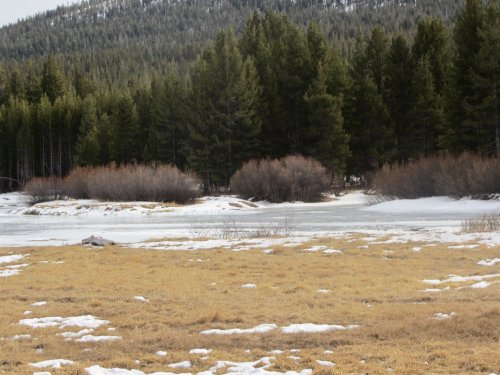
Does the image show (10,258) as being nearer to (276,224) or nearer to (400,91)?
(276,224)

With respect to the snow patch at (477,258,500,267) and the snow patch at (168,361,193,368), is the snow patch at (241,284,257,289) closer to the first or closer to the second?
the snow patch at (477,258,500,267)

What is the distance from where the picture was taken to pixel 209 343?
6988 mm

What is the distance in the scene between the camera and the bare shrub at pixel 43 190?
4841cm

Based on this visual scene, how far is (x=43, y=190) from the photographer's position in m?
48.5

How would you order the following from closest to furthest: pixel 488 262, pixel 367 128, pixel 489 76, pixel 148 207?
pixel 488 262 < pixel 148 207 < pixel 489 76 < pixel 367 128

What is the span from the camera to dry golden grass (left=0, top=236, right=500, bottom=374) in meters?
6.25

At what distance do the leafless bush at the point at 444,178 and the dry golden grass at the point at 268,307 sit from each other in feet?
58.1

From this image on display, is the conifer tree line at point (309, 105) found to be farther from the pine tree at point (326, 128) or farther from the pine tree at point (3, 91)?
the pine tree at point (3, 91)

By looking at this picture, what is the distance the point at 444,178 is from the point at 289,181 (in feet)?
36.9

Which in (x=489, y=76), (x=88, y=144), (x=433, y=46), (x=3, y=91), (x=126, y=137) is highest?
(x=3, y=91)

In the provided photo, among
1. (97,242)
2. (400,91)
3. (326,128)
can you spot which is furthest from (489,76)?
(97,242)

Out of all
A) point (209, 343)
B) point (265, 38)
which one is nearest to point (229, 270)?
point (209, 343)

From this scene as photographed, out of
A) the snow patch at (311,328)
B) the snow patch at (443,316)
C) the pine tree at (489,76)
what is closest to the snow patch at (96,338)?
the snow patch at (311,328)

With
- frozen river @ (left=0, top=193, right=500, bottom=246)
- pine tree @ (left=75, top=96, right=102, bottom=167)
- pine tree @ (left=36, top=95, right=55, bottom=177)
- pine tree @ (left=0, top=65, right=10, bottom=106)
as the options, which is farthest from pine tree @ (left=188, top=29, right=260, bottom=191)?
pine tree @ (left=0, top=65, right=10, bottom=106)
